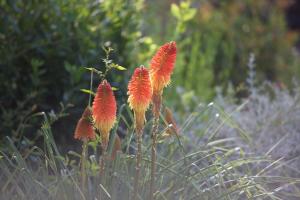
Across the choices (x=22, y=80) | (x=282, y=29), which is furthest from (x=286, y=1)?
(x=22, y=80)

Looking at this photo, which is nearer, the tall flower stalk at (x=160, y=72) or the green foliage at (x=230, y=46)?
the tall flower stalk at (x=160, y=72)

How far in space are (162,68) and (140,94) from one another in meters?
0.13

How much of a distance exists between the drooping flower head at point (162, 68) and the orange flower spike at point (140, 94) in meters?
0.05

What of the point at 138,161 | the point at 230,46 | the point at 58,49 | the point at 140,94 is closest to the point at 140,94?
the point at 140,94

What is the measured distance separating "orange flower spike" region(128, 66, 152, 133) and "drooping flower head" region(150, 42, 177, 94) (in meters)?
0.05

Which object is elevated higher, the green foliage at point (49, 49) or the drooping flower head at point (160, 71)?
the drooping flower head at point (160, 71)

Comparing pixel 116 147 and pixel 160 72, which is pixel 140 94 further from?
pixel 116 147

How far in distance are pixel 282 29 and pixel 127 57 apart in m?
3.76

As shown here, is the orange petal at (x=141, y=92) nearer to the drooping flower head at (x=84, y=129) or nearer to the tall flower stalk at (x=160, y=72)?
the tall flower stalk at (x=160, y=72)

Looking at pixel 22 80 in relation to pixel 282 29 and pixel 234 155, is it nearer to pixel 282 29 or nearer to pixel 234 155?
pixel 234 155

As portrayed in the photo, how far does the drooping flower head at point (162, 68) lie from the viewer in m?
2.20

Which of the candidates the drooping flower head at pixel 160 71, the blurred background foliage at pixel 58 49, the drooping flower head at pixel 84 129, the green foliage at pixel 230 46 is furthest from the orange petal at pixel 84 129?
the green foliage at pixel 230 46

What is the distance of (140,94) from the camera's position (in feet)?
7.03

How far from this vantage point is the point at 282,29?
743 cm
